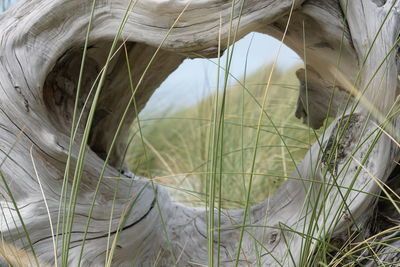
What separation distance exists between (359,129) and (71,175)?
2.93 ft

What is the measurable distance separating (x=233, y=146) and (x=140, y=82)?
6.99ft

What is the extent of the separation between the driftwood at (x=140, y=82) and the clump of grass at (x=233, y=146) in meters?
0.49

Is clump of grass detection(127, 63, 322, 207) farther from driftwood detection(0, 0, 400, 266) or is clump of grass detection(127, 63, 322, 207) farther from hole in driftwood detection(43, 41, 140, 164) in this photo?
driftwood detection(0, 0, 400, 266)

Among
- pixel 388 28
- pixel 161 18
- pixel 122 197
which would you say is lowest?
pixel 122 197

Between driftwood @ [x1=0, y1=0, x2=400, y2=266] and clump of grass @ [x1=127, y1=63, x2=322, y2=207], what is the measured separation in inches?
19.3

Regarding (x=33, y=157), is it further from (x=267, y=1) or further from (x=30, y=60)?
(x=267, y=1)

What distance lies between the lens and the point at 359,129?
179 cm

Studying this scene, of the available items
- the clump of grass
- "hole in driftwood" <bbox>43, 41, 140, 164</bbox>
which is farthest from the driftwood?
the clump of grass

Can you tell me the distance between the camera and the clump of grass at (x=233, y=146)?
317 centimetres

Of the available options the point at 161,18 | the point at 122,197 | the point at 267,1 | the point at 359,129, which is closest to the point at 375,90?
the point at 359,129

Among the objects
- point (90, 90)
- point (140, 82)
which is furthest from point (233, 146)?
point (140, 82)

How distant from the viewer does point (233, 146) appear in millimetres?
3758

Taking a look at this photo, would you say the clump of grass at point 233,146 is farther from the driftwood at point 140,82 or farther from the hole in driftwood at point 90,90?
Answer: the driftwood at point 140,82

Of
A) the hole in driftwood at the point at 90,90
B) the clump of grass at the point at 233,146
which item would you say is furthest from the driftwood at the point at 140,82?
the clump of grass at the point at 233,146
